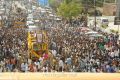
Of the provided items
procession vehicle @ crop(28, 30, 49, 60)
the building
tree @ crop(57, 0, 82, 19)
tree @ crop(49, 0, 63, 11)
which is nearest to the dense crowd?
procession vehicle @ crop(28, 30, 49, 60)

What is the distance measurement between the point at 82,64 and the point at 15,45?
5510 mm

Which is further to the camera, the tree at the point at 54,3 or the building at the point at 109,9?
the tree at the point at 54,3

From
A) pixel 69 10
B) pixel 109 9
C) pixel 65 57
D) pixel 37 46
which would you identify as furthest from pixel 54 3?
pixel 65 57

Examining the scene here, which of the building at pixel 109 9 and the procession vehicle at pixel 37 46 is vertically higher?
the procession vehicle at pixel 37 46

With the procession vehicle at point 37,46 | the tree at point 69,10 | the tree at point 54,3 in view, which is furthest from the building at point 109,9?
the procession vehicle at point 37,46

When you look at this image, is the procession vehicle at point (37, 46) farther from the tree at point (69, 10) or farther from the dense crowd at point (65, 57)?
the tree at point (69, 10)

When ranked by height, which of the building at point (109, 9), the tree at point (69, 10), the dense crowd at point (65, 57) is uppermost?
the dense crowd at point (65, 57)

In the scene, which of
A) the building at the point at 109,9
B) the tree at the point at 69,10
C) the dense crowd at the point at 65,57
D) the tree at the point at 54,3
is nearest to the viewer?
the dense crowd at the point at 65,57

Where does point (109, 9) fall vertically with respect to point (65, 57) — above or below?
below

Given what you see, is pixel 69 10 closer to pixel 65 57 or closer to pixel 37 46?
pixel 37 46

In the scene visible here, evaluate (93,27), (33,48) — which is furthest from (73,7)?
(33,48)

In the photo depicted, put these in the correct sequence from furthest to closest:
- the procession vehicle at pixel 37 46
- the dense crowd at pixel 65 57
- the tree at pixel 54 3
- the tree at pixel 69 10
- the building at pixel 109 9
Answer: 1. the tree at pixel 54 3
2. the building at pixel 109 9
3. the tree at pixel 69 10
4. the procession vehicle at pixel 37 46
5. the dense crowd at pixel 65 57

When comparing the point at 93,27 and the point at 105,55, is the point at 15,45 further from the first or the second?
the point at 93,27

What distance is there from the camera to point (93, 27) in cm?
4044
